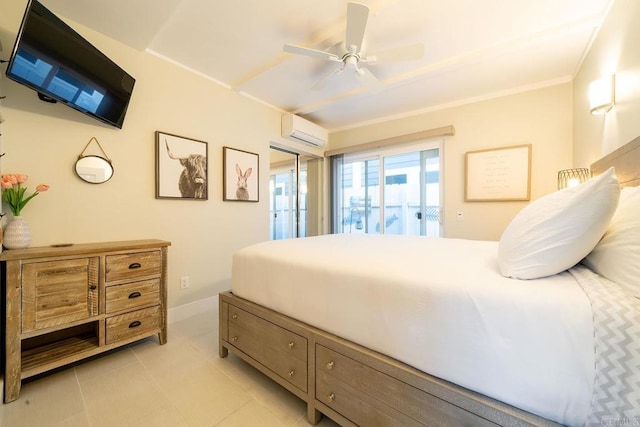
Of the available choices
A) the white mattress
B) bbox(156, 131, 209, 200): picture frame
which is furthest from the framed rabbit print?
the white mattress

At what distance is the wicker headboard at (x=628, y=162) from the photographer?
4.37 ft

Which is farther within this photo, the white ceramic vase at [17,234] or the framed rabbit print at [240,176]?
the framed rabbit print at [240,176]

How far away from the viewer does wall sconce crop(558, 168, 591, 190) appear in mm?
2184

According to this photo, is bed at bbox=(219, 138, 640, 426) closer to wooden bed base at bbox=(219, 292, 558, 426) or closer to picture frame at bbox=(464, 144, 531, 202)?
wooden bed base at bbox=(219, 292, 558, 426)

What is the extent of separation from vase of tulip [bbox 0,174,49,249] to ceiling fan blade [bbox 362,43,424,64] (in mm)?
2591

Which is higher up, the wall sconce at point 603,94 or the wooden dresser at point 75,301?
the wall sconce at point 603,94

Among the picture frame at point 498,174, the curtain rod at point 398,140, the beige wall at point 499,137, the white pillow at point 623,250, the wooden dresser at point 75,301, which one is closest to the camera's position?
the white pillow at point 623,250

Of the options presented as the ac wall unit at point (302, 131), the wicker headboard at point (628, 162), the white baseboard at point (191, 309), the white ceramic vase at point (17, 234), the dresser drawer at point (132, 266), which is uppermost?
the ac wall unit at point (302, 131)

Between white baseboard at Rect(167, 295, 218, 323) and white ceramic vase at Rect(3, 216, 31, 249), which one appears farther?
white baseboard at Rect(167, 295, 218, 323)

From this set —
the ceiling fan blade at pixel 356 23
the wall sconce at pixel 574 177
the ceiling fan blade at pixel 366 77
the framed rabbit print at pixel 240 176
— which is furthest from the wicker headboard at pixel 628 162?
the framed rabbit print at pixel 240 176

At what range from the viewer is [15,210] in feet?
5.12

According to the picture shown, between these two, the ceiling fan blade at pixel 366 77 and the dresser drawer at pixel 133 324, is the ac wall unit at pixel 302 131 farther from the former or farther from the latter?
the dresser drawer at pixel 133 324

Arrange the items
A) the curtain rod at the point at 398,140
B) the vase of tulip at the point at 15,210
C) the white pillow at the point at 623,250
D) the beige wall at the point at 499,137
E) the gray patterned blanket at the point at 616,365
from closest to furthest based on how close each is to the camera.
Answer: the gray patterned blanket at the point at 616,365
the white pillow at the point at 623,250
the vase of tulip at the point at 15,210
the beige wall at the point at 499,137
the curtain rod at the point at 398,140

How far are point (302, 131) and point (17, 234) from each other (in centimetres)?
300
